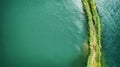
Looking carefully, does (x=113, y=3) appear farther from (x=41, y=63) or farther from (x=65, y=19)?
(x=41, y=63)

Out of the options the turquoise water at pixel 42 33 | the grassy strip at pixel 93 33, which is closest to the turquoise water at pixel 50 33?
the turquoise water at pixel 42 33

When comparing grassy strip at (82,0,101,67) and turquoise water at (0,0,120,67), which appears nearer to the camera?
turquoise water at (0,0,120,67)

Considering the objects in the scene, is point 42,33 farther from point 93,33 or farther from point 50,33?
point 93,33

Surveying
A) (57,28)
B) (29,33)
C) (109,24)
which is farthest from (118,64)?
(29,33)

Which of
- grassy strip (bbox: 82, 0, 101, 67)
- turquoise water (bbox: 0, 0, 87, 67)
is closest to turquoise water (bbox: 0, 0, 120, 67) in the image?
turquoise water (bbox: 0, 0, 87, 67)

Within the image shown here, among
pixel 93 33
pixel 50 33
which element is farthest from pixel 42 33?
pixel 93 33

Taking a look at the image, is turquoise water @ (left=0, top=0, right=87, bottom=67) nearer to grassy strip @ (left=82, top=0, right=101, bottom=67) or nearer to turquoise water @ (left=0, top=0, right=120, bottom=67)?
turquoise water @ (left=0, top=0, right=120, bottom=67)

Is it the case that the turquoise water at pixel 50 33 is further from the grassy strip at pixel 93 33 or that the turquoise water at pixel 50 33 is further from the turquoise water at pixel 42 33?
the grassy strip at pixel 93 33
